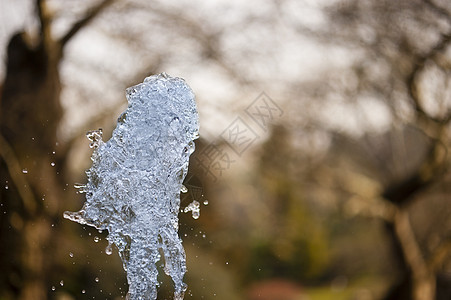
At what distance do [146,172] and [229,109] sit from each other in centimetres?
294

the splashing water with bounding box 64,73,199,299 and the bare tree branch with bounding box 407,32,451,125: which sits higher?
the splashing water with bounding box 64,73,199,299

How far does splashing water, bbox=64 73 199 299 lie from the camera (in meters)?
2.30

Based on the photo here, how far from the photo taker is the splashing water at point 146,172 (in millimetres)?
2297

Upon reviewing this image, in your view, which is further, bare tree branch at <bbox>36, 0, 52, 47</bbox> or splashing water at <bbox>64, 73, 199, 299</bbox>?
bare tree branch at <bbox>36, 0, 52, 47</bbox>

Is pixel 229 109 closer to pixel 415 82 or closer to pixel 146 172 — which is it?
pixel 415 82

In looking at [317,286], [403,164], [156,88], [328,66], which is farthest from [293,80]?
[317,286]

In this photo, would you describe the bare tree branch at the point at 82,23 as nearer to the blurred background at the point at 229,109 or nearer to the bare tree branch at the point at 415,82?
the blurred background at the point at 229,109

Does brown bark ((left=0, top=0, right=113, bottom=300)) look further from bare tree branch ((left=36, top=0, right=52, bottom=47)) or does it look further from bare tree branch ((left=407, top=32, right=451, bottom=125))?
bare tree branch ((left=407, top=32, right=451, bottom=125))

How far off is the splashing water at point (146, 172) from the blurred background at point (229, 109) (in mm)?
810

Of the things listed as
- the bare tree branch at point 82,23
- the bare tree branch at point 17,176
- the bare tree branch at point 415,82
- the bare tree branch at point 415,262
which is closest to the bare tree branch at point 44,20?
the bare tree branch at point 82,23

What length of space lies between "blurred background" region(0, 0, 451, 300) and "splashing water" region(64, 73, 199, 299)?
2.66 ft

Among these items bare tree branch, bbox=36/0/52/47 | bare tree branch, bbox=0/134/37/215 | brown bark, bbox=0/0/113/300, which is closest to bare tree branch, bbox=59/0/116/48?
brown bark, bbox=0/0/113/300

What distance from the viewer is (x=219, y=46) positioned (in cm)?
514

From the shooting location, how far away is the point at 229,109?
5246 mm
